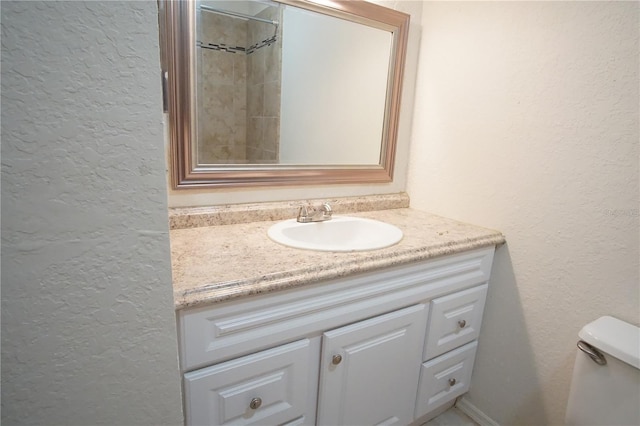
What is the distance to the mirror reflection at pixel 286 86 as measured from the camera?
108cm

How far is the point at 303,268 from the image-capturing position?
2.72 ft

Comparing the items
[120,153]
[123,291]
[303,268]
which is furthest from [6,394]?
[303,268]

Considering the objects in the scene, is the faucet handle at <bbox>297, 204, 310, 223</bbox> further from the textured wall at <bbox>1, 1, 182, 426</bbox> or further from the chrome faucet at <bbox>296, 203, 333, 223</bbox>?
the textured wall at <bbox>1, 1, 182, 426</bbox>

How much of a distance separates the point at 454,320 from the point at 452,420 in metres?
0.50

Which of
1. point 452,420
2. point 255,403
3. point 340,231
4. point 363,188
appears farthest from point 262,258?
point 452,420

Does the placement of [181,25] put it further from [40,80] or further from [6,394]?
[6,394]

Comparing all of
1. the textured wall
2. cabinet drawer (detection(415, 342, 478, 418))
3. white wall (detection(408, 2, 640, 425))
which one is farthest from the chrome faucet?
the textured wall

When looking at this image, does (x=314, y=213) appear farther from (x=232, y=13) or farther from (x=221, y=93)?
(x=232, y=13)

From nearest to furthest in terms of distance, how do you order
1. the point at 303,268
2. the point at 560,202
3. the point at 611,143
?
1. the point at 303,268
2. the point at 611,143
3. the point at 560,202

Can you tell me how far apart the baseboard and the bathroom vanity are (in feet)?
0.53

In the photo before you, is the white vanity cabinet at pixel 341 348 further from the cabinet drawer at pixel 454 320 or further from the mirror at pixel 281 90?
the mirror at pixel 281 90

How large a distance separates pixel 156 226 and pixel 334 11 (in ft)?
3.64

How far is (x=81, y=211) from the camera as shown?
439 mm

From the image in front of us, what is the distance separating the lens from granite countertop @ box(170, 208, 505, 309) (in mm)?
735
